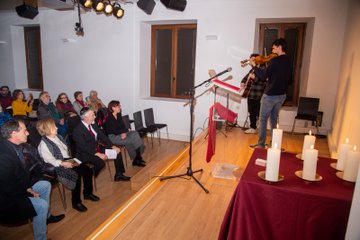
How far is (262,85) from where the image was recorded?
5055 mm

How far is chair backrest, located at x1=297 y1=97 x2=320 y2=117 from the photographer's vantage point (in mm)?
5016

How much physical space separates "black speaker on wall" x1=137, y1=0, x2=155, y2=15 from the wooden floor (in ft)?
11.0

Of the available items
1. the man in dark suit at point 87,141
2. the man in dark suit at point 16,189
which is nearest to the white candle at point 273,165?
the man in dark suit at point 16,189

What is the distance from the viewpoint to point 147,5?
19.2ft

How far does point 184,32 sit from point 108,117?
3131 millimetres

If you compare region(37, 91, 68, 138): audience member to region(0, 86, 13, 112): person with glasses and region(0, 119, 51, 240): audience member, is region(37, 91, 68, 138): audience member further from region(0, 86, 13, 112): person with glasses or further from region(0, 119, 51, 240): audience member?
region(0, 119, 51, 240): audience member

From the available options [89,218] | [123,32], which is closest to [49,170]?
[89,218]

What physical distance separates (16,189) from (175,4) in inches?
178

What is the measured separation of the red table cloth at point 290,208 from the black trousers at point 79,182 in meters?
2.25

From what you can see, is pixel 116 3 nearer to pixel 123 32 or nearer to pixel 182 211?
pixel 123 32

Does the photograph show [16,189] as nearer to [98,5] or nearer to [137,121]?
[137,121]

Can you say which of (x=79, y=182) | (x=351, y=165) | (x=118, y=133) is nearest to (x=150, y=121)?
(x=118, y=133)

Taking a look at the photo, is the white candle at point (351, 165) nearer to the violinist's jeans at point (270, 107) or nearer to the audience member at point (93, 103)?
the violinist's jeans at point (270, 107)

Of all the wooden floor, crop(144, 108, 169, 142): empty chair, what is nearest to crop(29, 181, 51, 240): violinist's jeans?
the wooden floor
